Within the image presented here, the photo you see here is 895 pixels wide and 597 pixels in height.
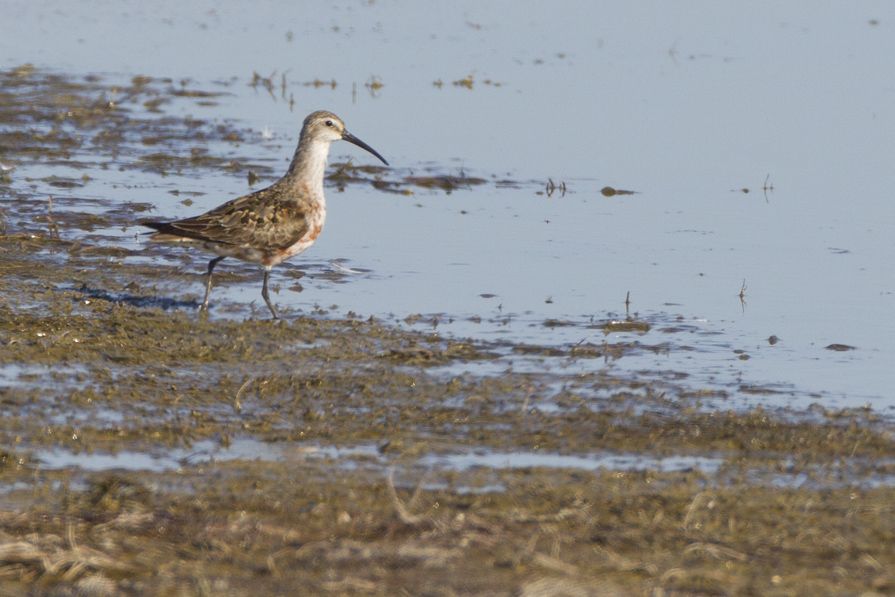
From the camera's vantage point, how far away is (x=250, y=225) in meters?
12.8

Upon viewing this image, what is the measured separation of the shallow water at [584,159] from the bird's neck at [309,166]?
984 millimetres

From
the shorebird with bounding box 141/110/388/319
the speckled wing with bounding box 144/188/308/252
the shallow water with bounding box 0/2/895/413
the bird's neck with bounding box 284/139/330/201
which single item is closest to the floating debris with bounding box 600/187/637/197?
the shallow water with bounding box 0/2/895/413

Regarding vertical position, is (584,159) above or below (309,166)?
above

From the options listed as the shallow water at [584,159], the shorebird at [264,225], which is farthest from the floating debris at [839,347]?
the shorebird at [264,225]

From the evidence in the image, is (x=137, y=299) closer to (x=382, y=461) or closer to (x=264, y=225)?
(x=264, y=225)

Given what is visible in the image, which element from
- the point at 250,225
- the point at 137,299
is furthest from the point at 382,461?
the point at 137,299

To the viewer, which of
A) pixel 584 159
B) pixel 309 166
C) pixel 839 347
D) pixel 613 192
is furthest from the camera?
pixel 584 159

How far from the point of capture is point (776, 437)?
9641 millimetres

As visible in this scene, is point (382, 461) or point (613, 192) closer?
point (382, 461)

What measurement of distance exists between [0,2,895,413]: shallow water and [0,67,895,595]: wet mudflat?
0.83 meters

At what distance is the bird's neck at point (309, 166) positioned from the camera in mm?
13383

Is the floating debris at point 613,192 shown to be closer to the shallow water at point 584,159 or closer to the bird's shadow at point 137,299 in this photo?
the shallow water at point 584,159

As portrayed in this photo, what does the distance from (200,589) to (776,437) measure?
13.8 ft

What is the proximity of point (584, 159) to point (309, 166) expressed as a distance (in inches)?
282
